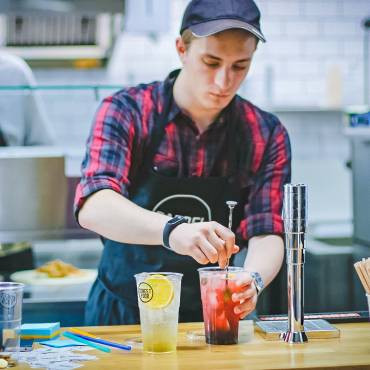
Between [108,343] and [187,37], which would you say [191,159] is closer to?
[187,37]

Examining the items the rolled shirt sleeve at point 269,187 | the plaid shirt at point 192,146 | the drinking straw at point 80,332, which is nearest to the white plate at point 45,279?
the plaid shirt at point 192,146

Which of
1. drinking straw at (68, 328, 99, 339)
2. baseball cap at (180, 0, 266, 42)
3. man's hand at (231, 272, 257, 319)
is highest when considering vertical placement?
baseball cap at (180, 0, 266, 42)

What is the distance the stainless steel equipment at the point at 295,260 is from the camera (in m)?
1.82

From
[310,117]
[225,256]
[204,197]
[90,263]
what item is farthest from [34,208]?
[310,117]

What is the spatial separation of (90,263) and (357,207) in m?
1.17

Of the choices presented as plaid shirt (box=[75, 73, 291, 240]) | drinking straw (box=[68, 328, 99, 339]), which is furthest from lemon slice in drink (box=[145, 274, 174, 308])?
plaid shirt (box=[75, 73, 291, 240])

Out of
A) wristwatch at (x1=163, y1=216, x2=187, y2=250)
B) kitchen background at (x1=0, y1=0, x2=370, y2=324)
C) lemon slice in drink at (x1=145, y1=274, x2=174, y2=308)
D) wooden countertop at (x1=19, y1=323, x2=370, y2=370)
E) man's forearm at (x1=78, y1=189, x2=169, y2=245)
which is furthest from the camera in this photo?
kitchen background at (x1=0, y1=0, x2=370, y2=324)

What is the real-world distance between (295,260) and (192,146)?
0.75 meters

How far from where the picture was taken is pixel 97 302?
8.30 feet

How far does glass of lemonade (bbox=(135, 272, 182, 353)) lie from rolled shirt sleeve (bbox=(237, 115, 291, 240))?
2.26 ft

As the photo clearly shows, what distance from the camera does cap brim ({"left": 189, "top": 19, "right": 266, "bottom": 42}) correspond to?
7.27ft

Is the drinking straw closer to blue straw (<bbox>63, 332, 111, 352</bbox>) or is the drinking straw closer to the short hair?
blue straw (<bbox>63, 332, 111, 352</bbox>)

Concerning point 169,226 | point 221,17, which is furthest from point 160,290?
point 221,17

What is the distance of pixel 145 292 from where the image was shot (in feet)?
5.65
